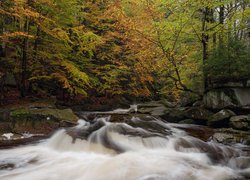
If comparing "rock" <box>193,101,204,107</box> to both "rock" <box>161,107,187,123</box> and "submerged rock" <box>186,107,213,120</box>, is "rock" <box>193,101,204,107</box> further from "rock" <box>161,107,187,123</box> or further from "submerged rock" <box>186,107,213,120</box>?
"rock" <box>161,107,187,123</box>

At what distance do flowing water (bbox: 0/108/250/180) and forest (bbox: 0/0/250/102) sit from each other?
293 centimetres

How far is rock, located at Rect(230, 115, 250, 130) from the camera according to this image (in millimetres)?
7574

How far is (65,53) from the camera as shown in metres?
11.5

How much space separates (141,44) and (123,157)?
248 inches

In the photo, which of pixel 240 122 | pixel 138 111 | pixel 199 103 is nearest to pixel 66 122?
pixel 138 111

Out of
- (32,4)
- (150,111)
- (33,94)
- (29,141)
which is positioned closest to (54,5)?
(32,4)

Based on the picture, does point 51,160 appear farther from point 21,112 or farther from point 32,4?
point 32,4

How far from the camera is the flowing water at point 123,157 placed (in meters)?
5.21

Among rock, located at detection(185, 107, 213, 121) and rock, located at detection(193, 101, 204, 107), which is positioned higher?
rock, located at detection(193, 101, 204, 107)

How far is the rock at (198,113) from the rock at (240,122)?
1.21 metres

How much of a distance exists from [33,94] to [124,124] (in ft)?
17.2

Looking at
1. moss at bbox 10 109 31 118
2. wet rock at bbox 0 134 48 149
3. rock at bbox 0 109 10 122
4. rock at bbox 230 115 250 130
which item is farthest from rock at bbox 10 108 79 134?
rock at bbox 230 115 250 130

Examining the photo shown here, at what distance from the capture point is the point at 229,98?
8.60 metres

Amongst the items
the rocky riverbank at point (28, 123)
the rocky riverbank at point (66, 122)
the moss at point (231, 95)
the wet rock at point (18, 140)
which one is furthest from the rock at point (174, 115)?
the wet rock at point (18, 140)
